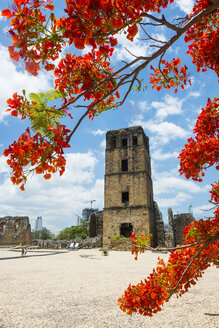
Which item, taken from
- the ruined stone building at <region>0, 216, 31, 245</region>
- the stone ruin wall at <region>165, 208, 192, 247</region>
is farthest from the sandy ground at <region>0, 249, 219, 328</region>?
the ruined stone building at <region>0, 216, 31, 245</region>

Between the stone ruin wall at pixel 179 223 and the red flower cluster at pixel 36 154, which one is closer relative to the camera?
the red flower cluster at pixel 36 154

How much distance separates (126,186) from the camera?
2136 centimetres

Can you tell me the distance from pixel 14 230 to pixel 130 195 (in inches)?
792

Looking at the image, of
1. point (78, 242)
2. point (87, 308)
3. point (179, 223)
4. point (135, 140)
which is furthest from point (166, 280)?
point (179, 223)

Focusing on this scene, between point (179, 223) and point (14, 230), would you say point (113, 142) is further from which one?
point (14, 230)

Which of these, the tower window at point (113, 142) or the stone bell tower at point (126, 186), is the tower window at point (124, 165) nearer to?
the stone bell tower at point (126, 186)

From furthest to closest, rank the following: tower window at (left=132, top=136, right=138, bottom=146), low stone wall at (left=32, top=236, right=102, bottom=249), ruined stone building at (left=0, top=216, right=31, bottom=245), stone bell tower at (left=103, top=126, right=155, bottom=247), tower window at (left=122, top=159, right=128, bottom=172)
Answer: ruined stone building at (left=0, top=216, right=31, bottom=245), tower window at (left=132, top=136, right=138, bottom=146), tower window at (left=122, top=159, right=128, bottom=172), low stone wall at (left=32, top=236, right=102, bottom=249), stone bell tower at (left=103, top=126, right=155, bottom=247)

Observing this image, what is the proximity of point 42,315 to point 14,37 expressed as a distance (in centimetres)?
403

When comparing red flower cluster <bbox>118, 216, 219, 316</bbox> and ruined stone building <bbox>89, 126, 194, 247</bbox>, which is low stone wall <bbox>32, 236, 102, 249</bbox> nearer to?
ruined stone building <bbox>89, 126, 194, 247</bbox>

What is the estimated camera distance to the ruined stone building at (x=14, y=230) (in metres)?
30.0

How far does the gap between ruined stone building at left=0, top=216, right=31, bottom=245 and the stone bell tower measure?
1561cm

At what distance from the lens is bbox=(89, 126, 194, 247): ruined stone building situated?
2028 centimetres

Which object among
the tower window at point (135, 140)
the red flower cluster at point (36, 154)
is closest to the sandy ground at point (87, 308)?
the red flower cluster at point (36, 154)

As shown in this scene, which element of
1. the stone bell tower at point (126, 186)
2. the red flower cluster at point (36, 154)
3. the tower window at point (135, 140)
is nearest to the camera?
the red flower cluster at point (36, 154)
